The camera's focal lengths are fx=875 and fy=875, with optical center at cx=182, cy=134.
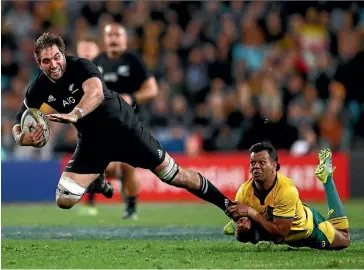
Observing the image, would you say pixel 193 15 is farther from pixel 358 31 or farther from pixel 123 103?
pixel 123 103

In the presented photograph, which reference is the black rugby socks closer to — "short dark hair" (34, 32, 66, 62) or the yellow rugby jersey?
the yellow rugby jersey

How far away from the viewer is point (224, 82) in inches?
738

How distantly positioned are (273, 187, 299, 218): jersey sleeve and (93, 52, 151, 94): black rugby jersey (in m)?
4.56

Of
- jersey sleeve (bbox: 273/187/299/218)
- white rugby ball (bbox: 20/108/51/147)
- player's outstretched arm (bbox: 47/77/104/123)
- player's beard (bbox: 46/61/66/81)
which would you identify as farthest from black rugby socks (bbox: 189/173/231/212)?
player's beard (bbox: 46/61/66/81)

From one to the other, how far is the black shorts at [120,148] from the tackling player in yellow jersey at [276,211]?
40.8 inches

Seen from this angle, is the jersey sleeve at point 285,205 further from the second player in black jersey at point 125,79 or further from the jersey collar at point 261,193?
the second player in black jersey at point 125,79

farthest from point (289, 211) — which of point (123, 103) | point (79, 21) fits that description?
point (79, 21)

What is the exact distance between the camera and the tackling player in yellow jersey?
7.99 m

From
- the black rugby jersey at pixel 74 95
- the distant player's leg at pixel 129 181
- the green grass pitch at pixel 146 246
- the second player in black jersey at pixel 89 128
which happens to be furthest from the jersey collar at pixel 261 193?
the distant player's leg at pixel 129 181

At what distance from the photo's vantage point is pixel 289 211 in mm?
7965

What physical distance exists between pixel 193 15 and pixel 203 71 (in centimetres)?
159

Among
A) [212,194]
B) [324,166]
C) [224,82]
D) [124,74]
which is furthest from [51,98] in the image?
[224,82]

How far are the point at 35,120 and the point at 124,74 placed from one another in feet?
12.7

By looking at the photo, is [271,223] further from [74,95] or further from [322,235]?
[74,95]
